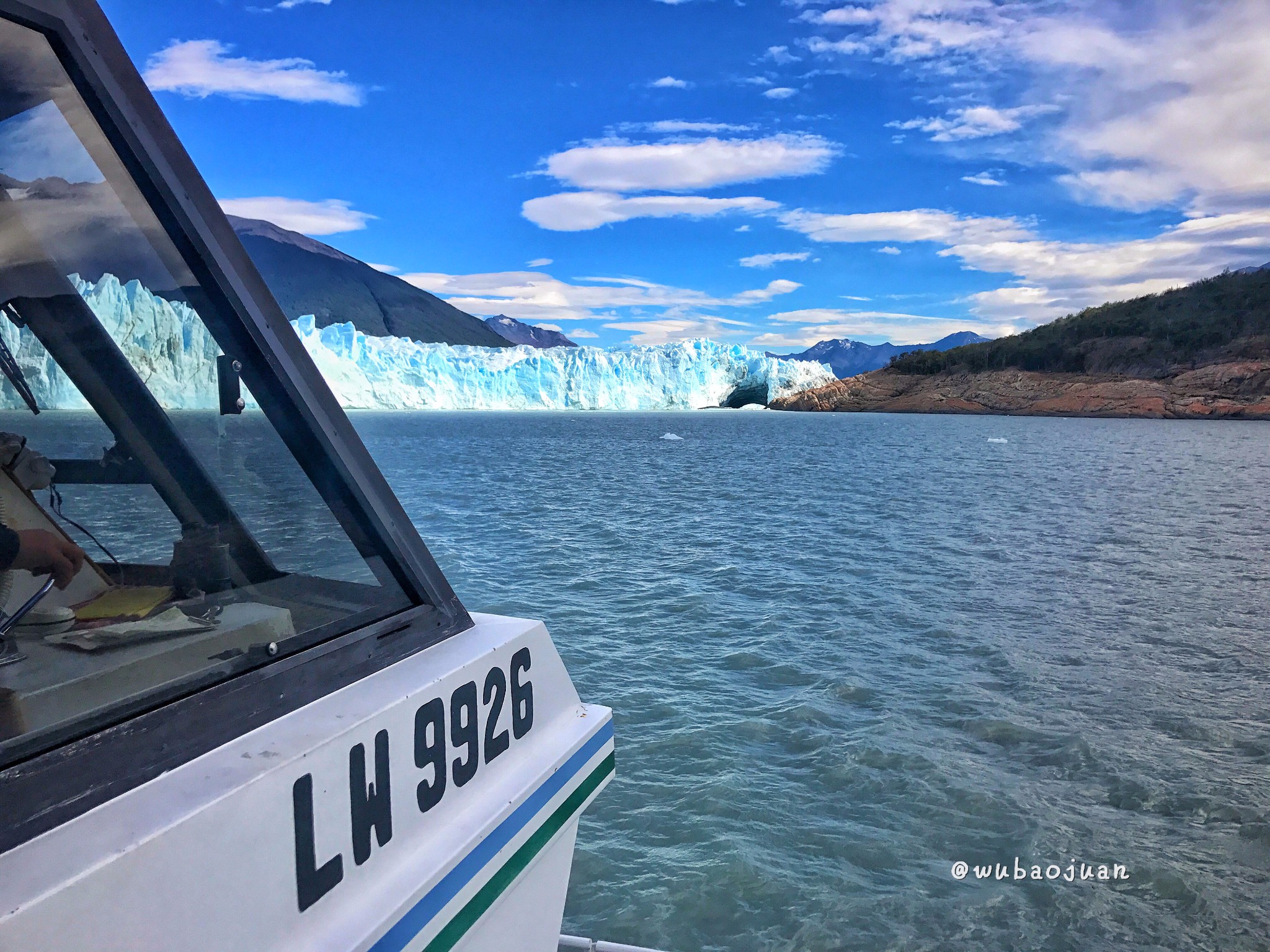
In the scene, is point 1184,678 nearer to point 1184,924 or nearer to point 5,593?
point 1184,924

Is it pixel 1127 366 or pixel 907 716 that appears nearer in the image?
pixel 907 716

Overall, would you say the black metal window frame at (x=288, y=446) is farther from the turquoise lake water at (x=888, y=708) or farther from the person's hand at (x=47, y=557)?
the person's hand at (x=47, y=557)

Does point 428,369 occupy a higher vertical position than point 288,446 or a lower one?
higher

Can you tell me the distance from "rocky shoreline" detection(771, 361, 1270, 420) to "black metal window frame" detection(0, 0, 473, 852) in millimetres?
104198

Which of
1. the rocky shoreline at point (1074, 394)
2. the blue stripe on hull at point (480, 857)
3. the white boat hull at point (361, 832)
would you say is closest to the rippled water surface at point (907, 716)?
the blue stripe on hull at point (480, 857)

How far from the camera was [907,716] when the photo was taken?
7945 millimetres

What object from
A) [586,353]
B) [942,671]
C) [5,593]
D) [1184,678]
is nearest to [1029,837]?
[942,671]

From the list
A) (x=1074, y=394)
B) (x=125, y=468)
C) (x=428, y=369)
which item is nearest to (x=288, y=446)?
(x=125, y=468)

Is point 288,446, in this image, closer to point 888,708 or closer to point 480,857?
point 480,857

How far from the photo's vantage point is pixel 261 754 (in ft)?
4.89

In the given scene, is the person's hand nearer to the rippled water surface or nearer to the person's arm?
the person's arm

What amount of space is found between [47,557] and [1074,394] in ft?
358

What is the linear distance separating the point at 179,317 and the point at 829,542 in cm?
1718

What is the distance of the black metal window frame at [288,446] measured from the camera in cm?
128
